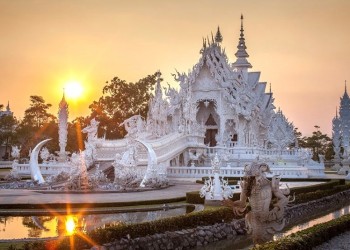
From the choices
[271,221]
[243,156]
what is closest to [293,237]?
[271,221]

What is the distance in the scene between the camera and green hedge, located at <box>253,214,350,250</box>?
448 inches

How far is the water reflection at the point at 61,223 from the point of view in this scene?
14.6 meters

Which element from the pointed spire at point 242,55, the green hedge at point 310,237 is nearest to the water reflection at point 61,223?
the green hedge at point 310,237

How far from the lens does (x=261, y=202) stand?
11.1 m

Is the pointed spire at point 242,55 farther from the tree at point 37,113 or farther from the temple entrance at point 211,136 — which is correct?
the tree at point 37,113

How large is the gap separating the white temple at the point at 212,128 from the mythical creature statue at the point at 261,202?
22571 millimetres

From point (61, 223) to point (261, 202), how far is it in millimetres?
7414

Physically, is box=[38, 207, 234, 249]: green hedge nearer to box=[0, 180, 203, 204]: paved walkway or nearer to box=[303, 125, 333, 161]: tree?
box=[0, 180, 203, 204]: paved walkway

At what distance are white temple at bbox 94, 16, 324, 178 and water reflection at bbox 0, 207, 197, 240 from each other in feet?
52.7

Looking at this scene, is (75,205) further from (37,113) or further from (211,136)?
(37,113)

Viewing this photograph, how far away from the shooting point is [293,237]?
12.5m

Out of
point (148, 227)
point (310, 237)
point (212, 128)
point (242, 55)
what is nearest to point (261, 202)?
point (310, 237)

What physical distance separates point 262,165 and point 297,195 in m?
11.3

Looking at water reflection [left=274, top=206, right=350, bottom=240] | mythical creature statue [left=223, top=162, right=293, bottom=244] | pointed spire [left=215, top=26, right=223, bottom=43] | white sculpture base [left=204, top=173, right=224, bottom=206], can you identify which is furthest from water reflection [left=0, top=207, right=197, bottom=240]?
pointed spire [left=215, top=26, right=223, bottom=43]
